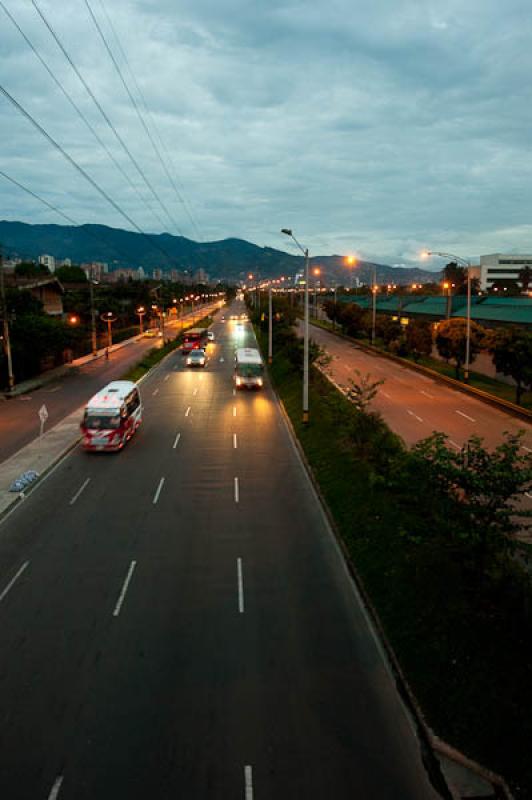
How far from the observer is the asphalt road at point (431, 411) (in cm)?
2962

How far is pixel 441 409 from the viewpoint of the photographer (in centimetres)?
3625

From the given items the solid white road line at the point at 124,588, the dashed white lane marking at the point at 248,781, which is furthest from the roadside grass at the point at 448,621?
the solid white road line at the point at 124,588

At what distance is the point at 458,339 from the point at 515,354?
11394 mm

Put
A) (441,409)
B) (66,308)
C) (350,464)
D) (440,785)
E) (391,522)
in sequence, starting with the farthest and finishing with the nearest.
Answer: (66,308) < (441,409) < (350,464) < (391,522) < (440,785)

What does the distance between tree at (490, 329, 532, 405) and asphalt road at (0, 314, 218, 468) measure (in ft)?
92.6

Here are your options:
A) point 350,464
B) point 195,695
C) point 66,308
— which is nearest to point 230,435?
point 350,464

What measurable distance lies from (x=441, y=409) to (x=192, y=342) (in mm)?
40681

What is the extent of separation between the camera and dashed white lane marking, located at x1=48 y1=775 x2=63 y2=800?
835 cm

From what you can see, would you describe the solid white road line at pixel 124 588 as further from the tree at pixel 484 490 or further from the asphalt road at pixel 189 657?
the tree at pixel 484 490

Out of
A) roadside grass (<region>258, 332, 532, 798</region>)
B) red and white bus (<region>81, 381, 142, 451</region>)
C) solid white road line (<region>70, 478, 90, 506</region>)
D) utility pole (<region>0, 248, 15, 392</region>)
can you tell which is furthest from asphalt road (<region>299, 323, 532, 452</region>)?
utility pole (<region>0, 248, 15, 392</region>)

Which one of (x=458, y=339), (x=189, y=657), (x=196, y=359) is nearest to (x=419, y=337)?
(x=458, y=339)

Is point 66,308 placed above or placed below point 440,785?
above

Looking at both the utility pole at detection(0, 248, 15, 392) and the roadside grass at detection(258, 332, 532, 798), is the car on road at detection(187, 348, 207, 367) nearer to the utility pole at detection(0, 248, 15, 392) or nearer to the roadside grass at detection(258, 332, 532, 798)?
the utility pole at detection(0, 248, 15, 392)

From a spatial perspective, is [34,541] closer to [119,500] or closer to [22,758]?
[119,500]
